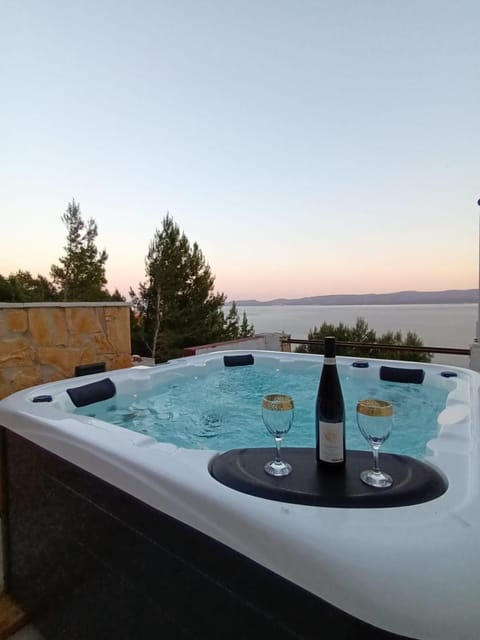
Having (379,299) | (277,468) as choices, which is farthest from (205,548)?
(379,299)

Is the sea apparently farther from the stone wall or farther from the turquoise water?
the stone wall

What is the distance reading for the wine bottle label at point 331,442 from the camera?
28.9 inches

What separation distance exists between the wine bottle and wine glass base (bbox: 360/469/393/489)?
0.18ft

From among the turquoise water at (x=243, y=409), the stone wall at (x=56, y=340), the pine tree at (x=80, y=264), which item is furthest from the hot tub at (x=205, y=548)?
the pine tree at (x=80, y=264)

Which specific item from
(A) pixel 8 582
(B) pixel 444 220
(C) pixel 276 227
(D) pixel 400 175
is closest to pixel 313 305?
(C) pixel 276 227

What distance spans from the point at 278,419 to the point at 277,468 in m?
0.10

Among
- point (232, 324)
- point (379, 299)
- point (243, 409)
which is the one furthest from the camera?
point (232, 324)

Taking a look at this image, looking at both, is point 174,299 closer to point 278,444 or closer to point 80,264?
point 80,264

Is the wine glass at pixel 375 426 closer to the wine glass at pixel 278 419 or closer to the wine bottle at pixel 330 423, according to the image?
the wine bottle at pixel 330 423

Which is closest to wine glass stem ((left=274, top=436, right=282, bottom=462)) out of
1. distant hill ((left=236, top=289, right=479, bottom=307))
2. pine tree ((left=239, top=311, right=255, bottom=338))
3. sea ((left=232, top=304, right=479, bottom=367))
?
sea ((left=232, top=304, right=479, bottom=367))

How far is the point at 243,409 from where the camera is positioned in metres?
2.17

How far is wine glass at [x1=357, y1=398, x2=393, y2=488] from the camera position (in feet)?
2.27

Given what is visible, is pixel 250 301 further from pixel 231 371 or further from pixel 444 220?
pixel 231 371

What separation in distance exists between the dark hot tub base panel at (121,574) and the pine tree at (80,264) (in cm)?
1043
